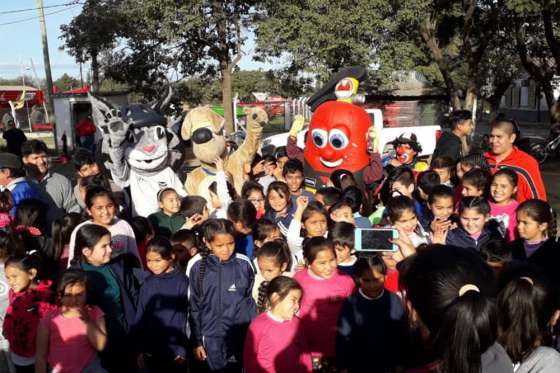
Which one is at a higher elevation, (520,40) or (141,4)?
(141,4)

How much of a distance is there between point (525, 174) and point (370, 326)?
7.47 ft

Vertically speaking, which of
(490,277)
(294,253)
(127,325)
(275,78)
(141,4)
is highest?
(141,4)

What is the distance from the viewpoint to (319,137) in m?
6.61

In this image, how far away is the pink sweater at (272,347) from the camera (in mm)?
2891

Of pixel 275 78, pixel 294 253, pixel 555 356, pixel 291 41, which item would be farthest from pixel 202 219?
pixel 275 78

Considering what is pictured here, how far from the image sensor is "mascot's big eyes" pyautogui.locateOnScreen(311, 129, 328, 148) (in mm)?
6562

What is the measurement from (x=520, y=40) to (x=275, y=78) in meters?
7.01

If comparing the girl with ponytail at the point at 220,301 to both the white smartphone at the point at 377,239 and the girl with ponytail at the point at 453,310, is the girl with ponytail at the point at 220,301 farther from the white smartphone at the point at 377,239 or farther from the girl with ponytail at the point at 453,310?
the girl with ponytail at the point at 453,310

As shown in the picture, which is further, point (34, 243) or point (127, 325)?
point (34, 243)

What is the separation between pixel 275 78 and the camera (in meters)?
17.0

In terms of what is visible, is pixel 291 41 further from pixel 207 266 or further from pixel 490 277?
pixel 490 277

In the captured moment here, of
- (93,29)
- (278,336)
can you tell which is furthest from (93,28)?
(278,336)

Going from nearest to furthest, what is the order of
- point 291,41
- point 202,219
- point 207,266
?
point 207,266 → point 202,219 → point 291,41

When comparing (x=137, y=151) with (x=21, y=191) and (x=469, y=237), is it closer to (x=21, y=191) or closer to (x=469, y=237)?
(x=21, y=191)
